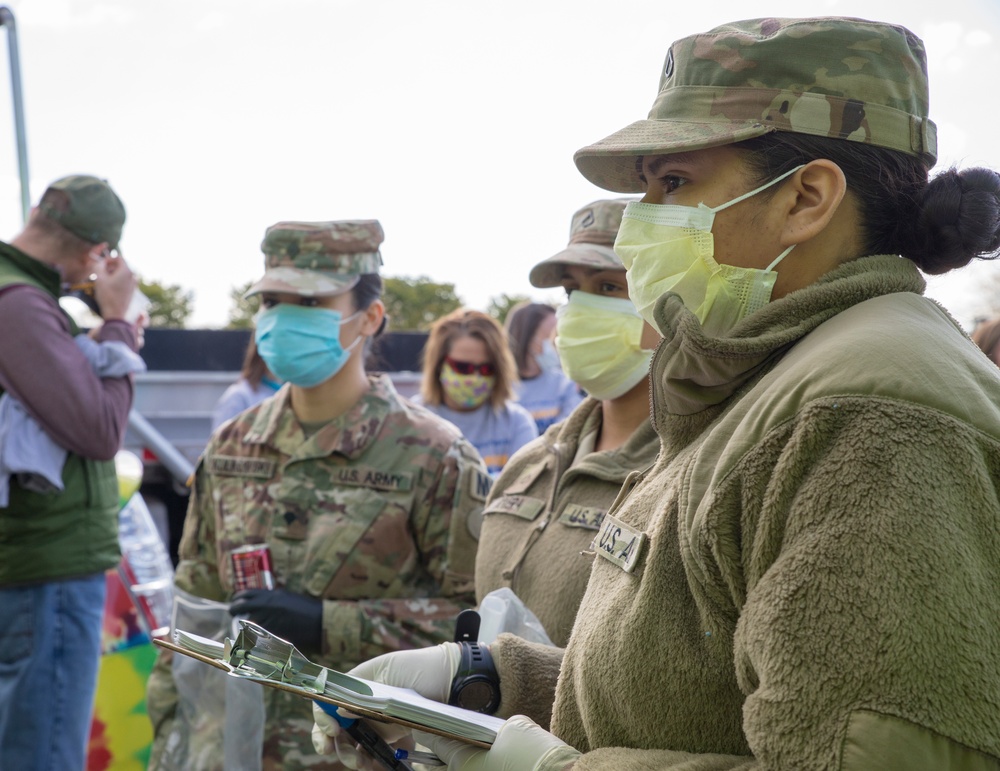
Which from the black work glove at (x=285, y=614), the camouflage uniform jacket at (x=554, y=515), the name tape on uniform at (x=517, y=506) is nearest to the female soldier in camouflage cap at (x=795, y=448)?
the camouflage uniform jacket at (x=554, y=515)

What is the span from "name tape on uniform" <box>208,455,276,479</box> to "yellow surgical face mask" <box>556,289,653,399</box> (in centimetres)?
106

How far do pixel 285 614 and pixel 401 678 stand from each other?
1063 millimetres

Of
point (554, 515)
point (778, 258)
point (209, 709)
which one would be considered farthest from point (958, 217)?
point (209, 709)

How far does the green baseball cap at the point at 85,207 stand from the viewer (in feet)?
12.4

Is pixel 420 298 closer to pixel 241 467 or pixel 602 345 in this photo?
pixel 241 467

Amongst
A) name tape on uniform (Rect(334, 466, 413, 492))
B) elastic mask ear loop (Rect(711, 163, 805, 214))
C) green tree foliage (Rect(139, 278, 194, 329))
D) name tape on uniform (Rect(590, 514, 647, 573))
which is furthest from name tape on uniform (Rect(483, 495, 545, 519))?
green tree foliage (Rect(139, 278, 194, 329))

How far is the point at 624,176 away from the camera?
171 centimetres

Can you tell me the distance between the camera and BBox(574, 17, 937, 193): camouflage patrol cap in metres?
1.34

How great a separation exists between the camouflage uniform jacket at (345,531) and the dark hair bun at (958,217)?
187cm

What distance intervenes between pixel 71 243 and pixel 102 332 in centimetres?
37

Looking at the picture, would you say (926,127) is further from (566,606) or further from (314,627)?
(314,627)

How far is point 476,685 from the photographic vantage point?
1875mm

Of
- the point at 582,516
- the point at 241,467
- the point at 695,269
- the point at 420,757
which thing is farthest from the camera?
the point at 241,467

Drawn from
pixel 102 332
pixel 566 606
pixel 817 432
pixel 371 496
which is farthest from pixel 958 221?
pixel 102 332
